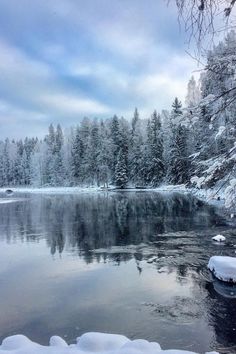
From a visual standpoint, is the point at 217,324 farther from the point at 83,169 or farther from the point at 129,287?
the point at 83,169

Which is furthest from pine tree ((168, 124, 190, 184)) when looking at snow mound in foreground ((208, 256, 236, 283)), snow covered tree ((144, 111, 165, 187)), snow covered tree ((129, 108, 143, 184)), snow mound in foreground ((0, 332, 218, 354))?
snow covered tree ((129, 108, 143, 184))

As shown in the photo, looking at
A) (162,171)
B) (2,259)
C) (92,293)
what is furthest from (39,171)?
(92,293)

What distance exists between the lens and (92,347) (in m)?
6.94

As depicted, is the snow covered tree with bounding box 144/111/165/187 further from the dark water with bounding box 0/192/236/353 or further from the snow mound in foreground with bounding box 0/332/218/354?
the snow mound in foreground with bounding box 0/332/218/354

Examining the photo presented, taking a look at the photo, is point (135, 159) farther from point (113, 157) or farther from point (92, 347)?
point (92, 347)

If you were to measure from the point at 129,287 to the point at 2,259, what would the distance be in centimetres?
902

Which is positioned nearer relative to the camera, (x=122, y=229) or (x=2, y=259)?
(x=2, y=259)

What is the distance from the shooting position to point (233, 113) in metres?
4.96

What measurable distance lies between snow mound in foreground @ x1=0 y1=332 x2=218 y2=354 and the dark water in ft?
13.8

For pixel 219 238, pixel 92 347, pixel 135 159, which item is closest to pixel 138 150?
pixel 135 159

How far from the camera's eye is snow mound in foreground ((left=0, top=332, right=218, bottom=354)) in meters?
6.14

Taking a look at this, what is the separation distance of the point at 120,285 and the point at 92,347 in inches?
408

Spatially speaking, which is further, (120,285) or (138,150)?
(138,150)

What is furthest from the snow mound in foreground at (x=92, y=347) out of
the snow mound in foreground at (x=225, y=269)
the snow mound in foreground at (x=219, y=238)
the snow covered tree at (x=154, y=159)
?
the snow covered tree at (x=154, y=159)
